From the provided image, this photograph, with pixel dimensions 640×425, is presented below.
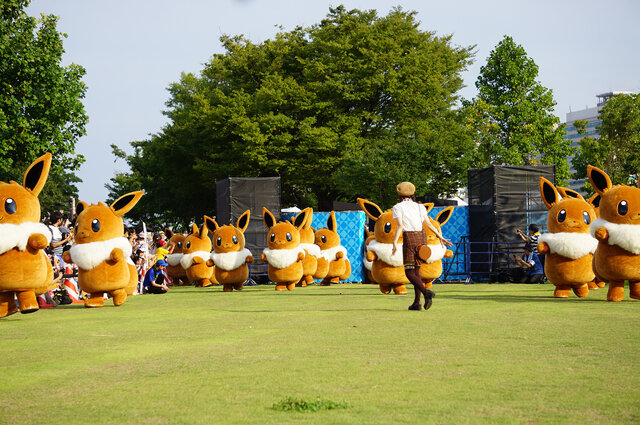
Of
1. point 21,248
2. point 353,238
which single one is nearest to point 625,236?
point 21,248

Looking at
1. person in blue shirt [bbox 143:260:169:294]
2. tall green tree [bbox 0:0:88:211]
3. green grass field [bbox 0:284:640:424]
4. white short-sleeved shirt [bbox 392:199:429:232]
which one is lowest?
green grass field [bbox 0:284:640:424]

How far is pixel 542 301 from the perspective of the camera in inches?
536

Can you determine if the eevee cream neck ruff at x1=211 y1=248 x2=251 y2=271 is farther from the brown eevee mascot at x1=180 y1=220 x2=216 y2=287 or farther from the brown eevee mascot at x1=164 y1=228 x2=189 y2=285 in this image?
the brown eevee mascot at x1=164 y1=228 x2=189 y2=285

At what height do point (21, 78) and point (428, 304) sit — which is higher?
point (21, 78)

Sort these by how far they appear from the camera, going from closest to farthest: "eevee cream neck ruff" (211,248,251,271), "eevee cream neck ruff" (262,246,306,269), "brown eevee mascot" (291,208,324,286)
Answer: "eevee cream neck ruff" (262,246,306,269)
"eevee cream neck ruff" (211,248,251,271)
"brown eevee mascot" (291,208,324,286)

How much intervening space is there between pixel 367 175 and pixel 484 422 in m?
32.0

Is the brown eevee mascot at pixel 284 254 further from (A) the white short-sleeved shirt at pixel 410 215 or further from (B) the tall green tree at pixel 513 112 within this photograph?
(B) the tall green tree at pixel 513 112

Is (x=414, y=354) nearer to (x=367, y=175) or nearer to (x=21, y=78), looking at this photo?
(x=21, y=78)

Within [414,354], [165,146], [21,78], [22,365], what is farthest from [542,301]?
[165,146]

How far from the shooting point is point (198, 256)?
2314 centimetres

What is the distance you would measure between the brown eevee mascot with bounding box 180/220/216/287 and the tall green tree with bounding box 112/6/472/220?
13997 millimetres

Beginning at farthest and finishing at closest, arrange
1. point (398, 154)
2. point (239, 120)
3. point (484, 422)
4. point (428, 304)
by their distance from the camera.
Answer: point (239, 120) → point (398, 154) → point (428, 304) → point (484, 422)

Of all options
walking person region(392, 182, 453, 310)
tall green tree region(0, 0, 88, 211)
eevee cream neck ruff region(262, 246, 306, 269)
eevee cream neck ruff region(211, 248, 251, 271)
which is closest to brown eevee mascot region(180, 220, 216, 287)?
eevee cream neck ruff region(211, 248, 251, 271)

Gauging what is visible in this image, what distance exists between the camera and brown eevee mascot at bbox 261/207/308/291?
1947 cm
